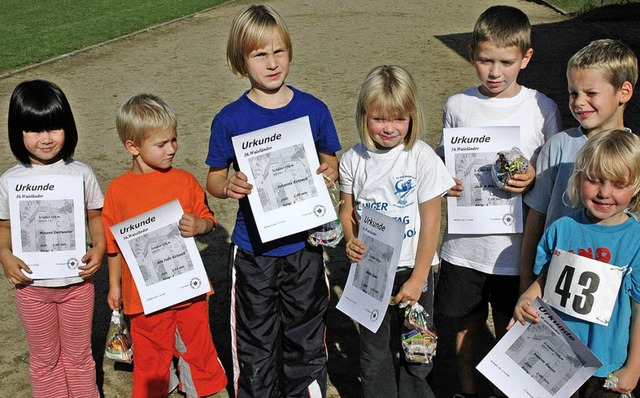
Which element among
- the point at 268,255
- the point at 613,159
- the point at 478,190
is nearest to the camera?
the point at 613,159

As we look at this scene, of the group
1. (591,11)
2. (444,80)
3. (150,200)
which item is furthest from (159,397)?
(591,11)

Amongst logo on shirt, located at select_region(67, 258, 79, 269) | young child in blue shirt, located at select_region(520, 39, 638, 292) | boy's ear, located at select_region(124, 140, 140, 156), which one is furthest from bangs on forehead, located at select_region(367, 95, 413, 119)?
logo on shirt, located at select_region(67, 258, 79, 269)

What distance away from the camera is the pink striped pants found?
3.99 meters

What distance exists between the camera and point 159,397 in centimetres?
422

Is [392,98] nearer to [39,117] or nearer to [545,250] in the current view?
[545,250]

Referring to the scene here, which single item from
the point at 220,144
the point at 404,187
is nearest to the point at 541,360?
the point at 404,187

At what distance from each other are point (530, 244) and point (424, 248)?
1.72ft

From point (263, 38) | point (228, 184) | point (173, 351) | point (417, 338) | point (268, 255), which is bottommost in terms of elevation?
point (173, 351)

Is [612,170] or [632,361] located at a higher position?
[612,170]

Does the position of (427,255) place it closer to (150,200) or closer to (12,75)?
(150,200)

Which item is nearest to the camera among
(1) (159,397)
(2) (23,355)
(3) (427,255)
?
(3) (427,255)

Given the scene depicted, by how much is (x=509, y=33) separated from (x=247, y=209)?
162 cm

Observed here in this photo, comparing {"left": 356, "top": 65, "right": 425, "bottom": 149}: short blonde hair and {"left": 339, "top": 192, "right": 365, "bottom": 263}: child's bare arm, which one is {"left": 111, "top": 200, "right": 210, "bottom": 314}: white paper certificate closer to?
{"left": 339, "top": 192, "right": 365, "bottom": 263}: child's bare arm

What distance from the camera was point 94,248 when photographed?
400 cm
